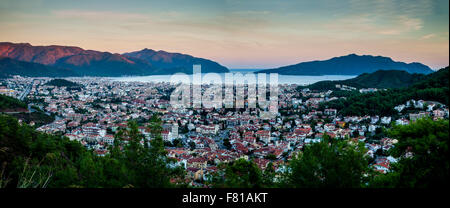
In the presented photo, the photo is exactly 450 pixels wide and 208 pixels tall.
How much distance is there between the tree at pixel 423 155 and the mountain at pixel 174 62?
175 ft

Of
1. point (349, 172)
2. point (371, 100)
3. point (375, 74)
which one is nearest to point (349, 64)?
point (375, 74)

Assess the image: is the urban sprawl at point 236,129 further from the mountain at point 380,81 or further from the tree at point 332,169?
the mountain at point 380,81

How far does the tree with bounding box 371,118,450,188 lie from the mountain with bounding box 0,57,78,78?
57.3 m

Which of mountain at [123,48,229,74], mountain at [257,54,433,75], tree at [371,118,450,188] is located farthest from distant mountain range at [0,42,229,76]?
tree at [371,118,450,188]

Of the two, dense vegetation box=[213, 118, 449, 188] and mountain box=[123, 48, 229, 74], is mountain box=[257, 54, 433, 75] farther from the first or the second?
dense vegetation box=[213, 118, 449, 188]

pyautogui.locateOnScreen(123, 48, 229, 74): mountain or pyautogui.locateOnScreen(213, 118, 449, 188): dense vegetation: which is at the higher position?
pyautogui.locateOnScreen(123, 48, 229, 74): mountain

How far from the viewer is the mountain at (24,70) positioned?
165ft

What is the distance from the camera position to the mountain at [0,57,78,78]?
5031 cm

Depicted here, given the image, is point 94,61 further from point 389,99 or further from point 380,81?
point 389,99

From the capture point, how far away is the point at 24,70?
181ft

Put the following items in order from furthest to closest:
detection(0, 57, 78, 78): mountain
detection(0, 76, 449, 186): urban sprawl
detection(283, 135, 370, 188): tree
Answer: detection(0, 57, 78, 78): mountain < detection(0, 76, 449, 186): urban sprawl < detection(283, 135, 370, 188): tree

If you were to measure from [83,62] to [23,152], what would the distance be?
90.9m

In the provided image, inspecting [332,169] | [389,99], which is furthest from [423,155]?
[389,99]

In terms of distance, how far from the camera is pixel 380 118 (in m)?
15.9
